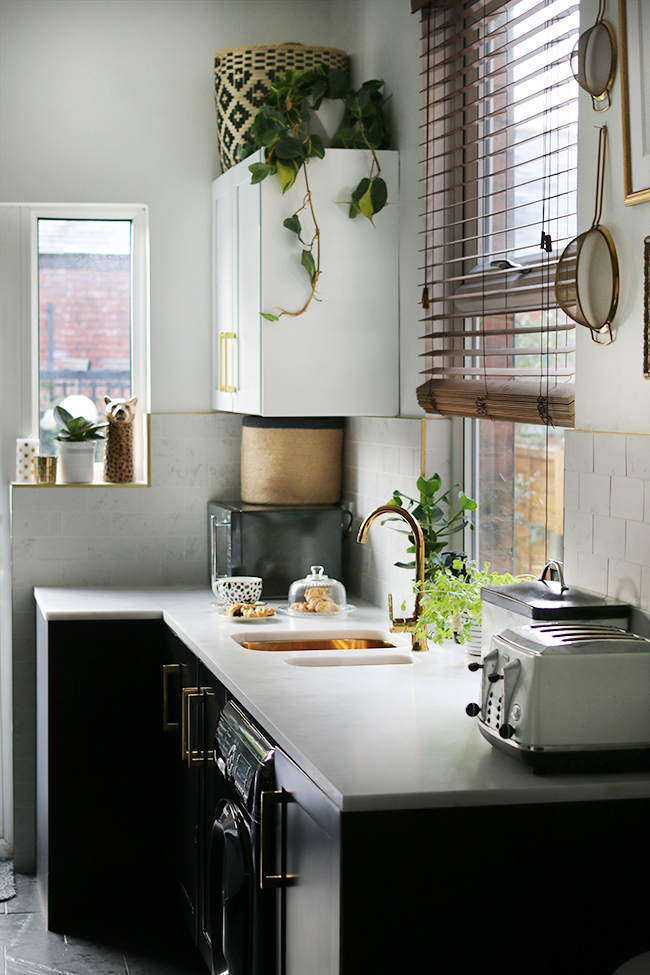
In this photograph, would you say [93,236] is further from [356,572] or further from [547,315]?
[547,315]

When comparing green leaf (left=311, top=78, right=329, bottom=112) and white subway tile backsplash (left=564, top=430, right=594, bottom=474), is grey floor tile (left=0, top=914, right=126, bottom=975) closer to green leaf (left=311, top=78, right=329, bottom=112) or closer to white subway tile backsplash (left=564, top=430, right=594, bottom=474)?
white subway tile backsplash (left=564, top=430, right=594, bottom=474)

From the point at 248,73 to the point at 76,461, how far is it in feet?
4.72

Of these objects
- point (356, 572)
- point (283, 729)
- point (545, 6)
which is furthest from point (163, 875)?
point (545, 6)

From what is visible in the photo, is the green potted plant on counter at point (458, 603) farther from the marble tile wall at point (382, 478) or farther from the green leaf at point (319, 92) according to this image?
the green leaf at point (319, 92)

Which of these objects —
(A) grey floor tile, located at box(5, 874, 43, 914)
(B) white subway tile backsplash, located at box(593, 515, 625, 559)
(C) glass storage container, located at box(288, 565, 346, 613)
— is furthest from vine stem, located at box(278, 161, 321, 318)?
(A) grey floor tile, located at box(5, 874, 43, 914)

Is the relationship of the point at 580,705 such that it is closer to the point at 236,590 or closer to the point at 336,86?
the point at 236,590

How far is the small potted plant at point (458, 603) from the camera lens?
8.50 ft

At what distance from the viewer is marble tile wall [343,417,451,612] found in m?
3.25

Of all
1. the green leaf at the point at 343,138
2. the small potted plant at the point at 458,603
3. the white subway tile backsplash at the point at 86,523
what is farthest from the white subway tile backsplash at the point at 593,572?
the white subway tile backsplash at the point at 86,523

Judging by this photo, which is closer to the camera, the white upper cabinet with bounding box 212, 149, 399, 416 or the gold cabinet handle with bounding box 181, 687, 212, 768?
the gold cabinet handle with bounding box 181, 687, 212, 768

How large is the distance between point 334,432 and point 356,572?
478mm

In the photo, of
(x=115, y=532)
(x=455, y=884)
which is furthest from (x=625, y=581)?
(x=115, y=532)

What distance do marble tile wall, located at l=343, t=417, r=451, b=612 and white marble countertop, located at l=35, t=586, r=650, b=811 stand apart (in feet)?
0.52

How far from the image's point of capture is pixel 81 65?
3910 mm
